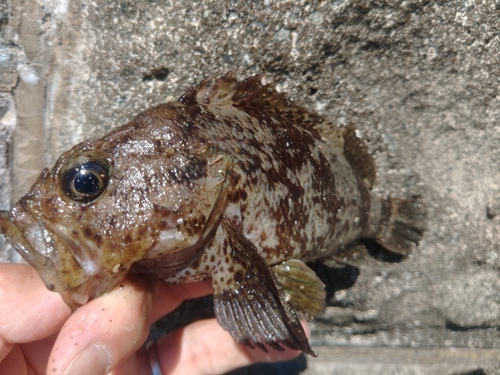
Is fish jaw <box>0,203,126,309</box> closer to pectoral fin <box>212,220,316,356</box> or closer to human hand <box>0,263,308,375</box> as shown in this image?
human hand <box>0,263,308,375</box>

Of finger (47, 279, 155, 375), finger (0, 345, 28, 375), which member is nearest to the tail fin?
finger (47, 279, 155, 375)

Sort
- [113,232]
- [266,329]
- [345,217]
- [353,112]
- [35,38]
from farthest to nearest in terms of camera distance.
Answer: [353,112] → [35,38] → [345,217] → [266,329] → [113,232]

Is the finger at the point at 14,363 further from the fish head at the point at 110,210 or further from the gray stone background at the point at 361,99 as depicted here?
the gray stone background at the point at 361,99

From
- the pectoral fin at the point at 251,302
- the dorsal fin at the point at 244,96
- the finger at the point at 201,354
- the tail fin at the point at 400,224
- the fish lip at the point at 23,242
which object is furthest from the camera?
the tail fin at the point at 400,224

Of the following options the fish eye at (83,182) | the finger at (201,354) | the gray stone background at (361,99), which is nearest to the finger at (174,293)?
the finger at (201,354)

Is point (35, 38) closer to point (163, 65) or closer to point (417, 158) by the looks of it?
point (163, 65)

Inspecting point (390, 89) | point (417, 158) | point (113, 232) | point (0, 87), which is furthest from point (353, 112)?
point (0, 87)
